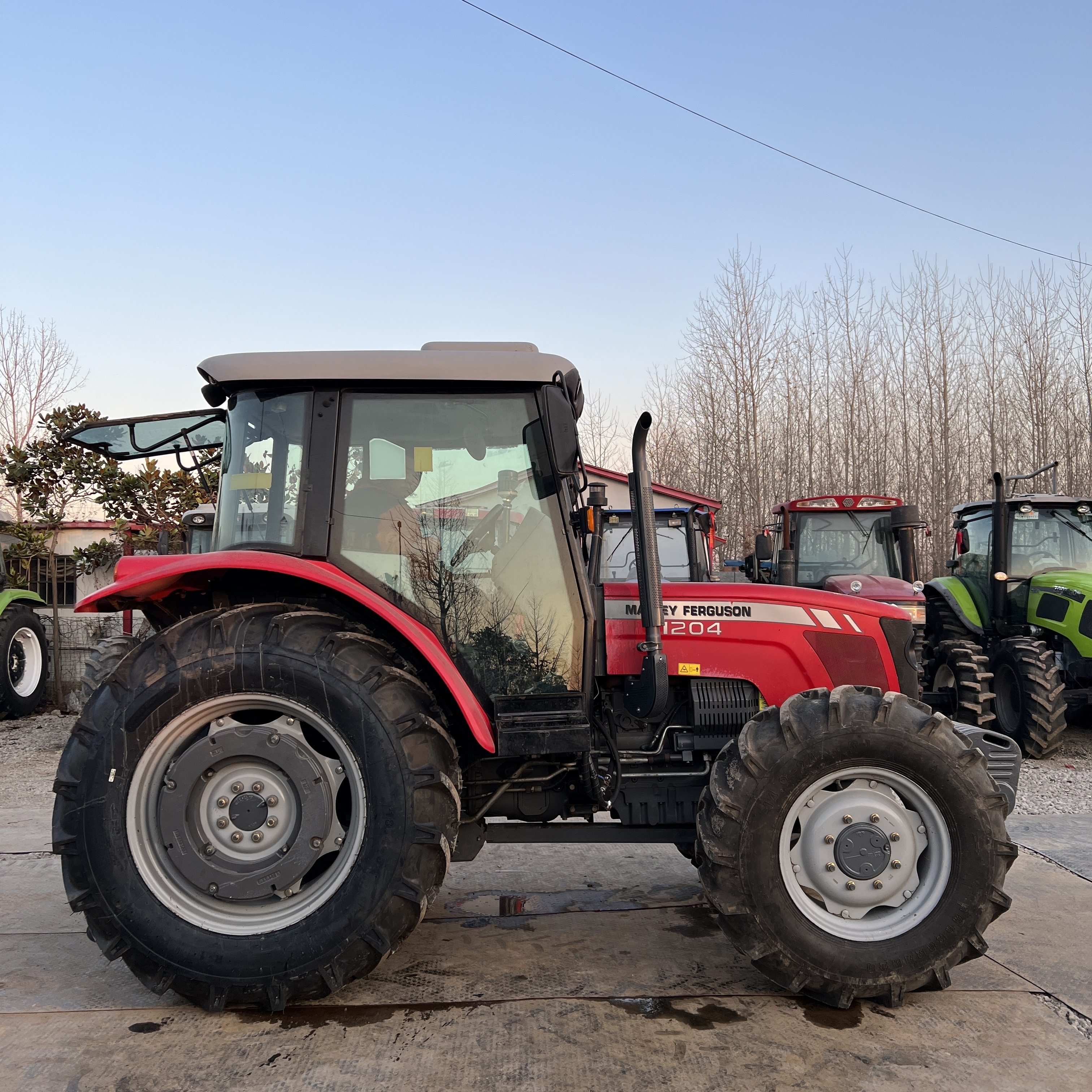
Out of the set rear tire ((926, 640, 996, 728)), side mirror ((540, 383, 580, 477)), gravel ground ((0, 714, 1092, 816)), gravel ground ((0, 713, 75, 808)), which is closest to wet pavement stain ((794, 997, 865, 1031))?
side mirror ((540, 383, 580, 477))

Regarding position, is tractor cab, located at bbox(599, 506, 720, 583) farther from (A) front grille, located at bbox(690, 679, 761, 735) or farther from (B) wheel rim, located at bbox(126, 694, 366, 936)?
(B) wheel rim, located at bbox(126, 694, 366, 936)

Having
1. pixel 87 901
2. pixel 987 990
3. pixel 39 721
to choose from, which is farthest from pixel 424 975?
pixel 39 721

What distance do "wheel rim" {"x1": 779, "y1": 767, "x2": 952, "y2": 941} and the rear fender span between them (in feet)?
3.51

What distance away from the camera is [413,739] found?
275 cm

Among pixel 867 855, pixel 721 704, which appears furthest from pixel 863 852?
pixel 721 704

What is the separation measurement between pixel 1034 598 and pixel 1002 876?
239 inches

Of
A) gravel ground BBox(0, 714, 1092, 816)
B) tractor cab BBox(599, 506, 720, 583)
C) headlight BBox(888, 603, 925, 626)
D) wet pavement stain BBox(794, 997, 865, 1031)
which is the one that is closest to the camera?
wet pavement stain BBox(794, 997, 865, 1031)

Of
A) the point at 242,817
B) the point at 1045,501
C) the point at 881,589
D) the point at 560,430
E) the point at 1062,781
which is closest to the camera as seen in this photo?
the point at 242,817

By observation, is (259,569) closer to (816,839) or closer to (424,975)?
(424,975)

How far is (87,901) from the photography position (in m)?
2.71

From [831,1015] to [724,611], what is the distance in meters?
1.36

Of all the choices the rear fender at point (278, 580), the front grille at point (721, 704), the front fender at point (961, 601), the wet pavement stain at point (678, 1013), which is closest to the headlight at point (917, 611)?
the front fender at point (961, 601)

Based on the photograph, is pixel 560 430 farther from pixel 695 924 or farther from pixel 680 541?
pixel 680 541

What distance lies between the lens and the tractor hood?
28.2 feet
